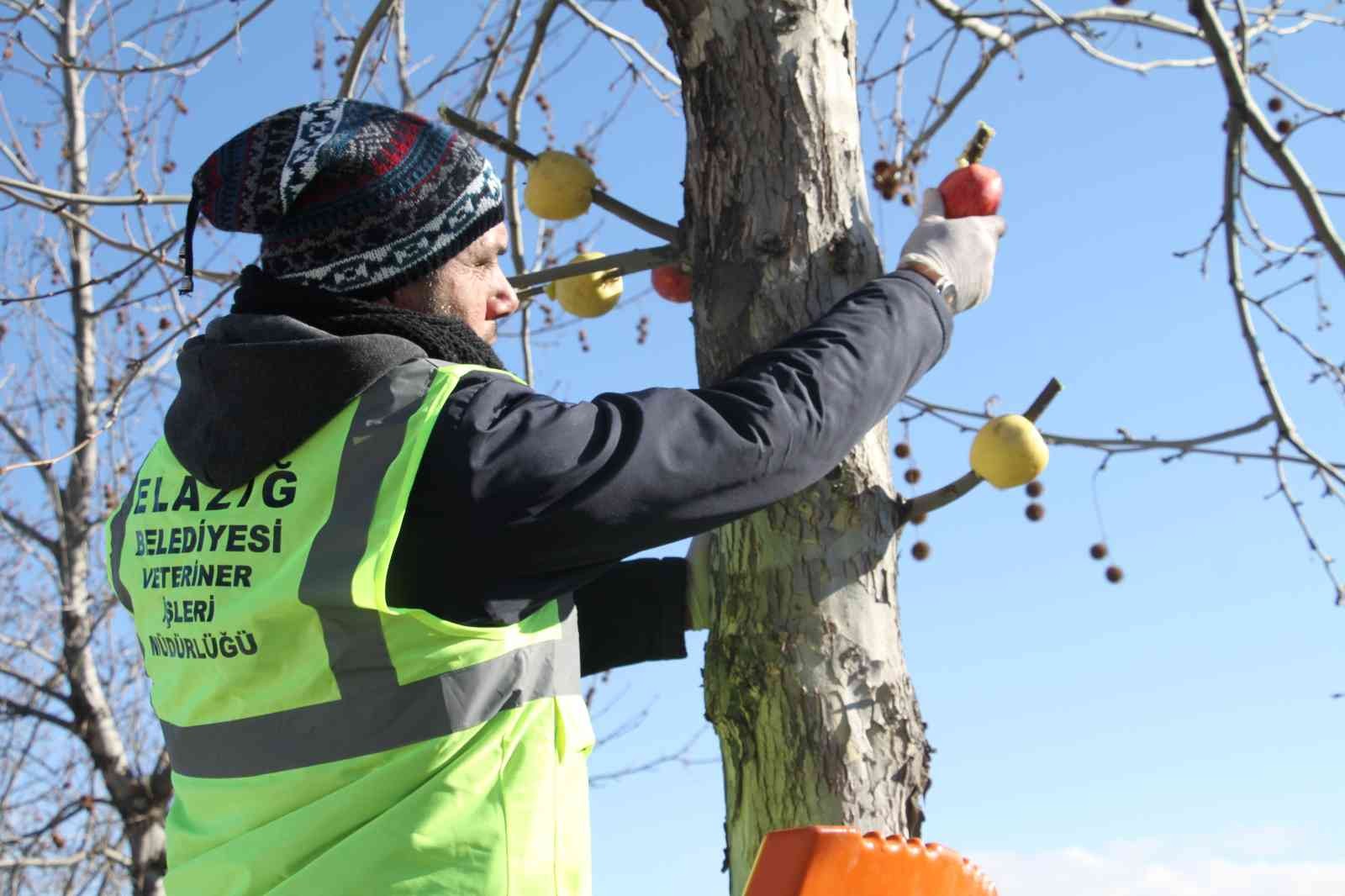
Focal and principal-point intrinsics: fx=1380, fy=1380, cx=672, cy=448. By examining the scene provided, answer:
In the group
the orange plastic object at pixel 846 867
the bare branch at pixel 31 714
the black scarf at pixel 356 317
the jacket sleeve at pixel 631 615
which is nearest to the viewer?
the orange plastic object at pixel 846 867

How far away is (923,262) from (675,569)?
656 millimetres

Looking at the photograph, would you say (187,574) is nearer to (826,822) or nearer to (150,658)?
(150,658)

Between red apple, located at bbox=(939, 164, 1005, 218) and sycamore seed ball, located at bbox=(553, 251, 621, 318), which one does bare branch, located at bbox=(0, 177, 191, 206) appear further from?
red apple, located at bbox=(939, 164, 1005, 218)

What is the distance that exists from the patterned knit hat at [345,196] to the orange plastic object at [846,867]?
35.1 inches

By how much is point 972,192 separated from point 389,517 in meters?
1.12

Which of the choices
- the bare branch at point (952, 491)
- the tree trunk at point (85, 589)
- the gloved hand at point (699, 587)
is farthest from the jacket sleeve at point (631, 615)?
the tree trunk at point (85, 589)

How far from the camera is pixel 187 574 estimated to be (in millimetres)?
1634

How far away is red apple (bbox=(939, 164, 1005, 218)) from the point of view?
2.13 meters

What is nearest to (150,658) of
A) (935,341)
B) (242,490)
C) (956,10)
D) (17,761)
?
(242,490)

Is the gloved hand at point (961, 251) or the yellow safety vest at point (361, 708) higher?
the gloved hand at point (961, 251)

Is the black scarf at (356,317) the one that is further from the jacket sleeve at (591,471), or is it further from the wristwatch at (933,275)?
the wristwatch at (933,275)

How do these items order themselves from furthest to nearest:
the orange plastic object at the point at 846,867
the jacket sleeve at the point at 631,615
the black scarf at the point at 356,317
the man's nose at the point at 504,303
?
the jacket sleeve at the point at 631,615 < the man's nose at the point at 504,303 < the black scarf at the point at 356,317 < the orange plastic object at the point at 846,867

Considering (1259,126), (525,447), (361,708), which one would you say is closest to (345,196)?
(525,447)

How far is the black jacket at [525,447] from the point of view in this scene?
58.6 inches
